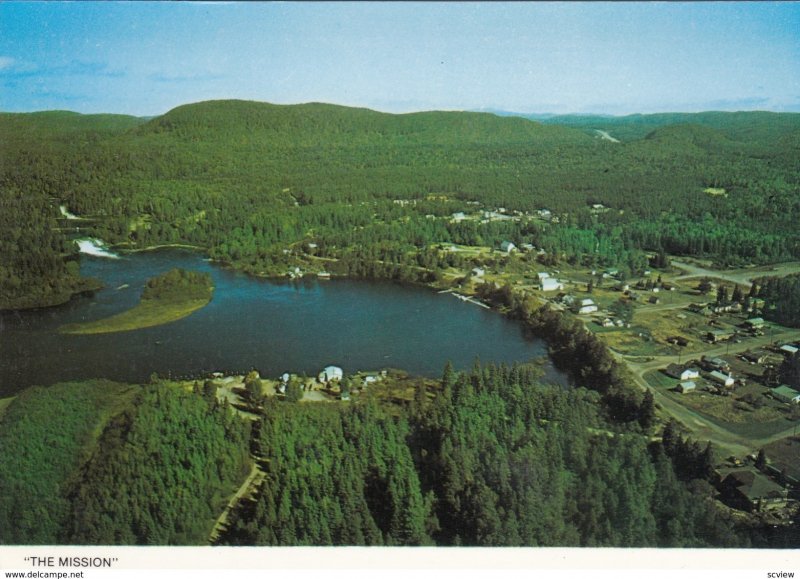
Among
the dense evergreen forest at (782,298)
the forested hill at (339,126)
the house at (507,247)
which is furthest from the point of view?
the house at (507,247)

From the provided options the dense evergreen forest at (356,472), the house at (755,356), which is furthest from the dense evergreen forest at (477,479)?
the house at (755,356)

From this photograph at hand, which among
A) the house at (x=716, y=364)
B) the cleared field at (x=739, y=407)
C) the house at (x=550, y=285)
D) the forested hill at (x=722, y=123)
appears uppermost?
the forested hill at (x=722, y=123)

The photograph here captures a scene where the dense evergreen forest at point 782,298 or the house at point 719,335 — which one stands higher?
the dense evergreen forest at point 782,298

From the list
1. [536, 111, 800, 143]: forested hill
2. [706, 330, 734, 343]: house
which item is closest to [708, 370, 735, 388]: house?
[706, 330, 734, 343]: house

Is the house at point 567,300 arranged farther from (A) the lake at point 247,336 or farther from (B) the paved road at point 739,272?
(B) the paved road at point 739,272

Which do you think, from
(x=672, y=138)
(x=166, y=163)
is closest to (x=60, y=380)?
(x=166, y=163)

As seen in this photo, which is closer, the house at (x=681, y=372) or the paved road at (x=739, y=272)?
the house at (x=681, y=372)

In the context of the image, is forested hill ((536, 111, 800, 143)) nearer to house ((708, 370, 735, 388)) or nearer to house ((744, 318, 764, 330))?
house ((744, 318, 764, 330))

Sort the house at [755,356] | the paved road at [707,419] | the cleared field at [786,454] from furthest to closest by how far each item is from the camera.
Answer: the house at [755,356] → the paved road at [707,419] → the cleared field at [786,454]
